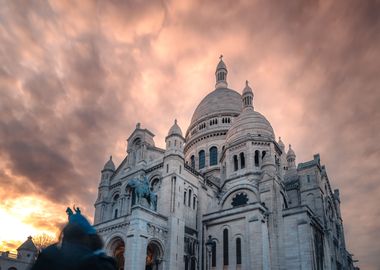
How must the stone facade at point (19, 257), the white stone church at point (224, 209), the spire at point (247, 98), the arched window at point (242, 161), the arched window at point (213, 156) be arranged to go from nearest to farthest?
the white stone church at point (224, 209), the arched window at point (242, 161), the stone facade at point (19, 257), the spire at point (247, 98), the arched window at point (213, 156)

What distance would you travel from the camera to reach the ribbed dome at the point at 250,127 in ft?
151

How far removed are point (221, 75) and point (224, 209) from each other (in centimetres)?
4111

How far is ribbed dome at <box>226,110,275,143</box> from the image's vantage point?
46031 millimetres

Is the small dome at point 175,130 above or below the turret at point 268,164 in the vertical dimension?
above

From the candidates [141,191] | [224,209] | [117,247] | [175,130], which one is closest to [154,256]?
[117,247]

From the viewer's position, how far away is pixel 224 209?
38031 millimetres

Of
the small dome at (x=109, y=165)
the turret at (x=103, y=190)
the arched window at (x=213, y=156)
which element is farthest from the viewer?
the arched window at (x=213, y=156)

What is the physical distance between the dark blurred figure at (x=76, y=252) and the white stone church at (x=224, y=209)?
26916mm

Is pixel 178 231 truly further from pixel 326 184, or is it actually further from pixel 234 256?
pixel 326 184

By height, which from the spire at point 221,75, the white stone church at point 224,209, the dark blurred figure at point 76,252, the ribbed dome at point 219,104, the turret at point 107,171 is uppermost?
the spire at point 221,75

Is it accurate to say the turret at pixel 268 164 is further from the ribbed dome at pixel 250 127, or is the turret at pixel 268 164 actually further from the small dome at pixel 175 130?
the small dome at pixel 175 130

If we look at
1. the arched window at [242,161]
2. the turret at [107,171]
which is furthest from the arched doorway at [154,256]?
the arched window at [242,161]

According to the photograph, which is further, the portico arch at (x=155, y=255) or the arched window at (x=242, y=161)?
the arched window at (x=242, y=161)

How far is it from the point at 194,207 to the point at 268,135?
604 inches
